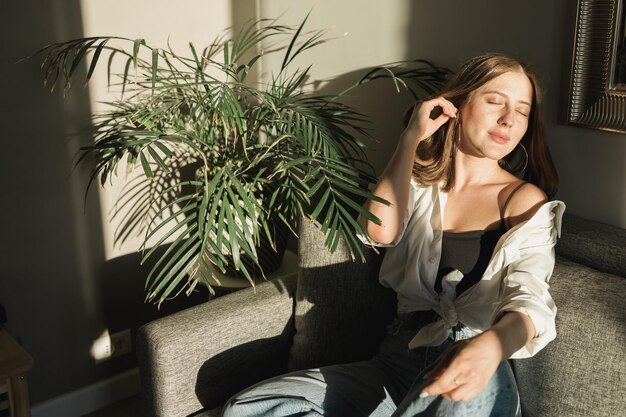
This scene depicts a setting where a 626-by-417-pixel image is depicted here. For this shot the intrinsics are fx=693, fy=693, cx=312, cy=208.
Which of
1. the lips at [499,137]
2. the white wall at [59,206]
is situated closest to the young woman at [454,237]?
the lips at [499,137]

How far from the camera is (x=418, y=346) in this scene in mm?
1566

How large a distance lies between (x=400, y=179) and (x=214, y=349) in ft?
2.00

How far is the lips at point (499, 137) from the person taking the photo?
1547 millimetres

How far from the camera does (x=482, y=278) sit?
4.97 feet

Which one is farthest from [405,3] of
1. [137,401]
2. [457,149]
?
[137,401]

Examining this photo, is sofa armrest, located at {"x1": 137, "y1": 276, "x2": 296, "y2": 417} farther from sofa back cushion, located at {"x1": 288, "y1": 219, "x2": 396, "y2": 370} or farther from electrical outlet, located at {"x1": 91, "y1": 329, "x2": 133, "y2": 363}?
electrical outlet, located at {"x1": 91, "y1": 329, "x2": 133, "y2": 363}

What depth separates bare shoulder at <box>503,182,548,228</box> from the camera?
154 centimetres

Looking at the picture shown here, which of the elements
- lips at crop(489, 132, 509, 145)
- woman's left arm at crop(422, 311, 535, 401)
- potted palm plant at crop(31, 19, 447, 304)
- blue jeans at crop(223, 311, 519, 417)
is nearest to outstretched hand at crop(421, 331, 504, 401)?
woman's left arm at crop(422, 311, 535, 401)

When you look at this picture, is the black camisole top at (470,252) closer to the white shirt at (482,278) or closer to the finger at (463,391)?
the white shirt at (482,278)

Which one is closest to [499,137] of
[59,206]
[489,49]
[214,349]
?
[489,49]

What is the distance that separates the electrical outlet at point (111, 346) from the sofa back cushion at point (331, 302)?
917mm

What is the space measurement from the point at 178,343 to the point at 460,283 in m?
0.67

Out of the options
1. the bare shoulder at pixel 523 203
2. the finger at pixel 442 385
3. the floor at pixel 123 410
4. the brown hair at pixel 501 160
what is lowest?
the floor at pixel 123 410

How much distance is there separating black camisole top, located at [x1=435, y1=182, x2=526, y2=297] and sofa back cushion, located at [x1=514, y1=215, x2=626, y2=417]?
0.15 m
